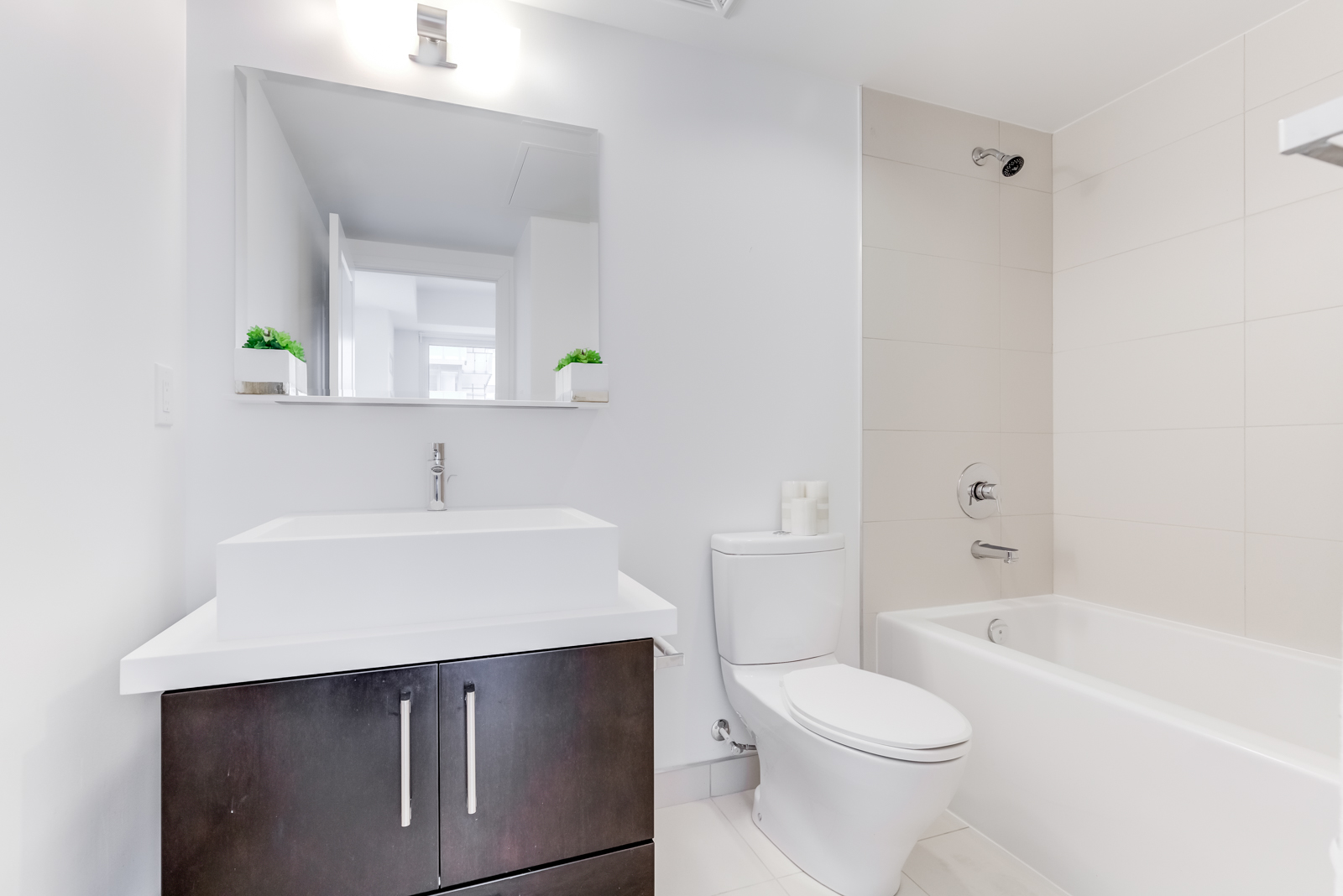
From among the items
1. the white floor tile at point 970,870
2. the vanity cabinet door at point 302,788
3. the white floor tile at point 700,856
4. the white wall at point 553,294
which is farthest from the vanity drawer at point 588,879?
the white wall at point 553,294

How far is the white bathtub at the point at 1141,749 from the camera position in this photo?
1227mm

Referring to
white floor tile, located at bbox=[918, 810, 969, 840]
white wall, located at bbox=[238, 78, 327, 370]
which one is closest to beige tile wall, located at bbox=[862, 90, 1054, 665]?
white floor tile, located at bbox=[918, 810, 969, 840]

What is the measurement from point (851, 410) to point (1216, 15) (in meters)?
1.49

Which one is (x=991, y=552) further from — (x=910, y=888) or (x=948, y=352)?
(x=910, y=888)

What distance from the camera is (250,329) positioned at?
152 cm

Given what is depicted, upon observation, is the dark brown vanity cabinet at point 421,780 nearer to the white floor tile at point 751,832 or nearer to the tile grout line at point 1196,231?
the white floor tile at point 751,832

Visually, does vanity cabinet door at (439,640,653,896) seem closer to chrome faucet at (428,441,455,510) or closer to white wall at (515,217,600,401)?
chrome faucet at (428,441,455,510)

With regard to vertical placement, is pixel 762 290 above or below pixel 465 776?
above

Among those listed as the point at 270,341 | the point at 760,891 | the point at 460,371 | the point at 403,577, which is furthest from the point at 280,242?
the point at 760,891

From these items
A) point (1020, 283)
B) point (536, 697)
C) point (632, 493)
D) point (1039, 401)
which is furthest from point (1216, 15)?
point (536, 697)

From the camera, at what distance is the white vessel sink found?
1.09 meters

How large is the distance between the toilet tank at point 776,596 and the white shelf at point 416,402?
60cm

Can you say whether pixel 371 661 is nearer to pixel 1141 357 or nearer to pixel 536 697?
pixel 536 697

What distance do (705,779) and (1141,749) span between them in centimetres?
114
